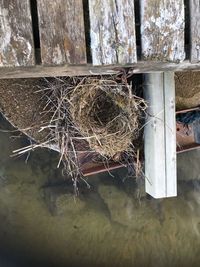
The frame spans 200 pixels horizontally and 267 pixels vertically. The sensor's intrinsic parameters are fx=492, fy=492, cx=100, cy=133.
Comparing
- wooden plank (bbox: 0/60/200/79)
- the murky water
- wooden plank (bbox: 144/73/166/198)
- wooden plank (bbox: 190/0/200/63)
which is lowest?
the murky water

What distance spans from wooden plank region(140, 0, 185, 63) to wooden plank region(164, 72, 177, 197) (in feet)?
1.29

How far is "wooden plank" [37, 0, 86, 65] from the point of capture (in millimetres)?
1384

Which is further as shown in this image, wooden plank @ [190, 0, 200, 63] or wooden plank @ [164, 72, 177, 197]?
wooden plank @ [164, 72, 177, 197]

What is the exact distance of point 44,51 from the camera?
1384 mm

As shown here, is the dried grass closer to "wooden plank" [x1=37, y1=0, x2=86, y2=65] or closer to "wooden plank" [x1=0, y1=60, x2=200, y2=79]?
"wooden plank" [x1=0, y1=60, x2=200, y2=79]

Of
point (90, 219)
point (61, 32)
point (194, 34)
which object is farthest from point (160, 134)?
point (90, 219)

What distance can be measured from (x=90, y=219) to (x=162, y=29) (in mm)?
1646

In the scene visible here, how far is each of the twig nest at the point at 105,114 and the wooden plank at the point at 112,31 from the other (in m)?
0.40

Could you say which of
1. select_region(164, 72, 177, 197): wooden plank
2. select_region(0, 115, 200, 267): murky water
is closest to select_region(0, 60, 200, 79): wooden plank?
select_region(164, 72, 177, 197): wooden plank

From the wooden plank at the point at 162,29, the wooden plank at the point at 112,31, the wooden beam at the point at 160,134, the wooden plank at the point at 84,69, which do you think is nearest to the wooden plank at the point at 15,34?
the wooden plank at the point at 84,69

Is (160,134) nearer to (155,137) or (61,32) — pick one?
(155,137)

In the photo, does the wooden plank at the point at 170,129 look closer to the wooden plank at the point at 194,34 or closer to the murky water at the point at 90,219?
the wooden plank at the point at 194,34

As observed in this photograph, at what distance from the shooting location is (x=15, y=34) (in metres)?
1.38

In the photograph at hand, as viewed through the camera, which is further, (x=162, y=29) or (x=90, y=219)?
(x=90, y=219)
